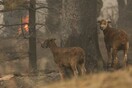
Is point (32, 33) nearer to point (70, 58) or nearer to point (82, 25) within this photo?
point (82, 25)

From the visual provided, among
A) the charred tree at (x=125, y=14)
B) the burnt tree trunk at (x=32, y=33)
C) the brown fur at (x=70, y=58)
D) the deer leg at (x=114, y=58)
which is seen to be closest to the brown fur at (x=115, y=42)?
the deer leg at (x=114, y=58)

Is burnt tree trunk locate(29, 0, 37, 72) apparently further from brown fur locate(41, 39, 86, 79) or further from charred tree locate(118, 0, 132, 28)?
charred tree locate(118, 0, 132, 28)

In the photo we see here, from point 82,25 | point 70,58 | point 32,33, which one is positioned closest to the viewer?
point 70,58

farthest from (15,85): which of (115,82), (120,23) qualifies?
(120,23)

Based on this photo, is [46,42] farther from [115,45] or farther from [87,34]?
[115,45]

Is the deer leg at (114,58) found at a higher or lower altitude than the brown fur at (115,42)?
lower

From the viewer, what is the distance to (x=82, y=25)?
12211 mm

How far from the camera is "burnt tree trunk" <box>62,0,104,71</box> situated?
1215cm

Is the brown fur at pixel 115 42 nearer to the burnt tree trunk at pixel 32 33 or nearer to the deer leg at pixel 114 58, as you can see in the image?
the deer leg at pixel 114 58

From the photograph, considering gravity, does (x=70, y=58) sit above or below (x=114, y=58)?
above

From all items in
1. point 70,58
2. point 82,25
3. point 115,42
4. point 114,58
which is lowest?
point 114,58

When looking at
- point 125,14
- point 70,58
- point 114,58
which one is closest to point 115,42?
point 114,58

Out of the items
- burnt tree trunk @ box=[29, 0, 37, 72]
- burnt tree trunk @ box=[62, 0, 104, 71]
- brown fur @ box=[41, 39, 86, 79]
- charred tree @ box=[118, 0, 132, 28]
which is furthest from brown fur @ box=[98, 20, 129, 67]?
charred tree @ box=[118, 0, 132, 28]

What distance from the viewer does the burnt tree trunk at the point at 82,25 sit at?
12.1 meters
